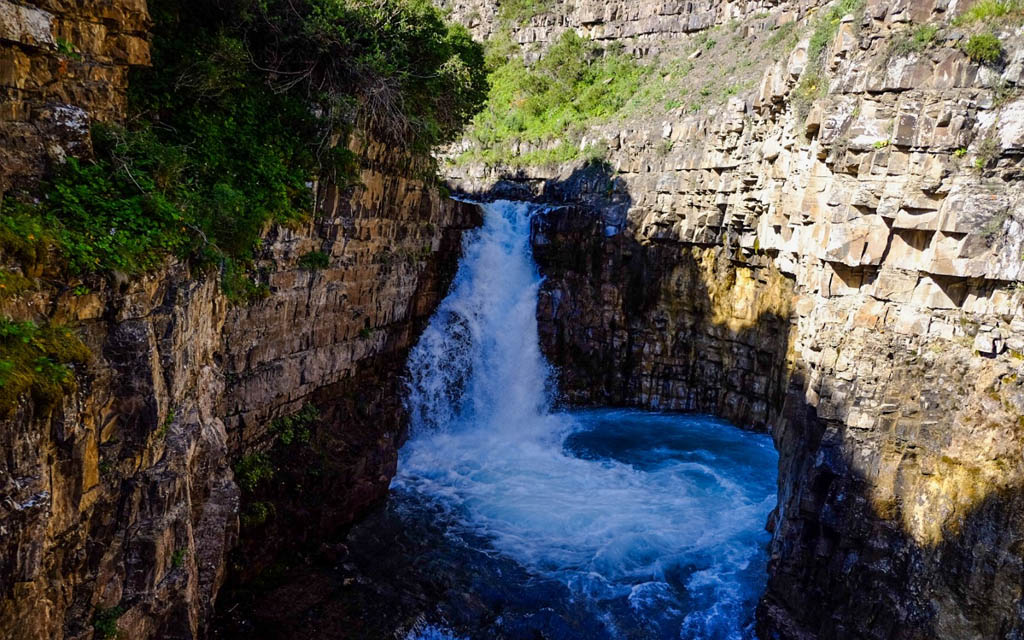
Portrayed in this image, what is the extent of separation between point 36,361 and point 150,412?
152 cm

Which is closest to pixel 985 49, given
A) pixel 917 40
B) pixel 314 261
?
pixel 917 40

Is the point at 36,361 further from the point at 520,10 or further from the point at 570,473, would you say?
the point at 520,10

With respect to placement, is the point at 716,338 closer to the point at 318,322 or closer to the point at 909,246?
the point at 909,246

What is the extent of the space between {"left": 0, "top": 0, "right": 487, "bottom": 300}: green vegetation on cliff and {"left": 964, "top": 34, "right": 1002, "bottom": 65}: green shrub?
9363 millimetres

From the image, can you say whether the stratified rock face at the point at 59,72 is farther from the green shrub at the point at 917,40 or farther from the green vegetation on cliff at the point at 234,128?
the green shrub at the point at 917,40

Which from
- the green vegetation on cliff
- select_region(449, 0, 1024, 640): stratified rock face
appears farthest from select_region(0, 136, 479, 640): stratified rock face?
select_region(449, 0, 1024, 640): stratified rock face

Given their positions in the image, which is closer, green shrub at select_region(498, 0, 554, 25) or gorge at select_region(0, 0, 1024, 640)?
gorge at select_region(0, 0, 1024, 640)

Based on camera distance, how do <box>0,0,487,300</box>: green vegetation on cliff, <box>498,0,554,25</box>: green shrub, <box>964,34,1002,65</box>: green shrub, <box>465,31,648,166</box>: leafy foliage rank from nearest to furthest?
<box>0,0,487,300</box>: green vegetation on cliff, <box>964,34,1002,65</box>: green shrub, <box>465,31,648,166</box>: leafy foliage, <box>498,0,554,25</box>: green shrub

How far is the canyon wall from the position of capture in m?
6.02

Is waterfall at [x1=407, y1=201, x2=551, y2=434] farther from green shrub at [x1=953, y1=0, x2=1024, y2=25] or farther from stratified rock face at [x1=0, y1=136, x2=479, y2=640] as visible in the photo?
green shrub at [x1=953, y1=0, x2=1024, y2=25]

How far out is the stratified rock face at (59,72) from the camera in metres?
6.45

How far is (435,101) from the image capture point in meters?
15.0

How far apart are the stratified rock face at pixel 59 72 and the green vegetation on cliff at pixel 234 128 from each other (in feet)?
0.94

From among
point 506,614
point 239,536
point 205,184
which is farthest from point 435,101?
point 506,614
